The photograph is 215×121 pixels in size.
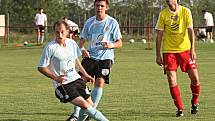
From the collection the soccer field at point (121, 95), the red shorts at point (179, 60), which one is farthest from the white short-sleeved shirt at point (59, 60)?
the red shorts at point (179, 60)

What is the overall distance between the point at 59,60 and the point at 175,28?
296 cm

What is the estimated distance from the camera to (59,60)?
8242 millimetres

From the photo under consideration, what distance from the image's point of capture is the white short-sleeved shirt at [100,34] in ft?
32.1

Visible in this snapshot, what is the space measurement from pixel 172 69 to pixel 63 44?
2758mm

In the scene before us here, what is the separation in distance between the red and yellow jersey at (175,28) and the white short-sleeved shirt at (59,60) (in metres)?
2.66

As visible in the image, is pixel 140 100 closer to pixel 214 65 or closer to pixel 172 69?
pixel 172 69

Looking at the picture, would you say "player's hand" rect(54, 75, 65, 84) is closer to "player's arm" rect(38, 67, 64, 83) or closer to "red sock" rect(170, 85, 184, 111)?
"player's arm" rect(38, 67, 64, 83)

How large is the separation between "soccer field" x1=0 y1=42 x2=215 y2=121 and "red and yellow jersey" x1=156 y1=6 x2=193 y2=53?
3.77 feet

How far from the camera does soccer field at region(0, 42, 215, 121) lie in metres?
10.4

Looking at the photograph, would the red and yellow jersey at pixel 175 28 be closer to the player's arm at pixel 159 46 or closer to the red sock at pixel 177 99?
the player's arm at pixel 159 46

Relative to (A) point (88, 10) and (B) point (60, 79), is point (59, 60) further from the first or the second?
(A) point (88, 10)

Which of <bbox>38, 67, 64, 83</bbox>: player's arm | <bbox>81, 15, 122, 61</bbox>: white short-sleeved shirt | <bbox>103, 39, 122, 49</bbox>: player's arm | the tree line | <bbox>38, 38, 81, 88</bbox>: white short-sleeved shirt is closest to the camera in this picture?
<bbox>38, 67, 64, 83</bbox>: player's arm

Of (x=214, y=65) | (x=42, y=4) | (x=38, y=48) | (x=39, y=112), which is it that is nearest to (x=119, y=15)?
(x=42, y=4)

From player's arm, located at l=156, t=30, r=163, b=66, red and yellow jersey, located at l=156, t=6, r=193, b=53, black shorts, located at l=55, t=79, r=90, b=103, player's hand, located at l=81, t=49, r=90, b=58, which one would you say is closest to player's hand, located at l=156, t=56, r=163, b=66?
player's arm, located at l=156, t=30, r=163, b=66
